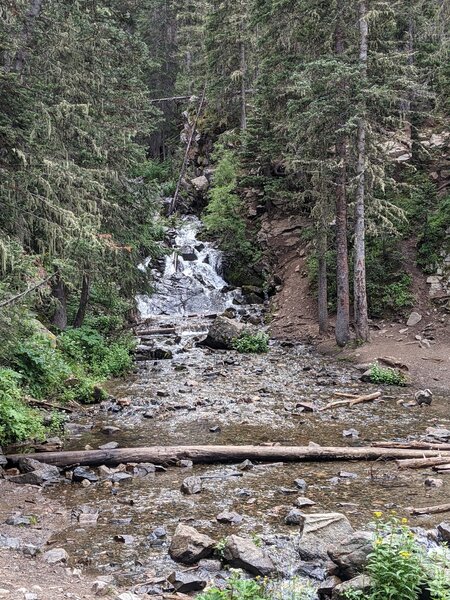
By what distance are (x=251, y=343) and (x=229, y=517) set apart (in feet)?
46.3

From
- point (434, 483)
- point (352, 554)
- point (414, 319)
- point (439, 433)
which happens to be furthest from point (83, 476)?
point (414, 319)

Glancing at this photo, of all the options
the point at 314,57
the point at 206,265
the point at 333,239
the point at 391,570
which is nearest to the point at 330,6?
the point at 314,57

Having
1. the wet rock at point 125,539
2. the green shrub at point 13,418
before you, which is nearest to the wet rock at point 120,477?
the wet rock at point 125,539

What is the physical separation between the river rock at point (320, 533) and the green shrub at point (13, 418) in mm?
5431

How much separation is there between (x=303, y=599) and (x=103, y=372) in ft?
39.1

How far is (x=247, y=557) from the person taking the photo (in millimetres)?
5270

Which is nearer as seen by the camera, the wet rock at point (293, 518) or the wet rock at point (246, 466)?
the wet rock at point (293, 518)

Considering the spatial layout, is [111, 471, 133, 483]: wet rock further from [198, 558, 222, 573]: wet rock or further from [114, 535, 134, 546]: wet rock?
[198, 558, 222, 573]: wet rock

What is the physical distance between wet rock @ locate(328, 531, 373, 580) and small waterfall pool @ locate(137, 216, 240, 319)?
21712 mm

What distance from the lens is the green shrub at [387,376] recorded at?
14.9 metres

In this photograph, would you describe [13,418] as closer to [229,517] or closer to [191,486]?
[191,486]

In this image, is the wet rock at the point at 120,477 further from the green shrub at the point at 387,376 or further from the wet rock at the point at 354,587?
the green shrub at the point at 387,376

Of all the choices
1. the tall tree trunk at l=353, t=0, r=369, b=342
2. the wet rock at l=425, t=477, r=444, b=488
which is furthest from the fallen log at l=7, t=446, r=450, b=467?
the tall tree trunk at l=353, t=0, r=369, b=342

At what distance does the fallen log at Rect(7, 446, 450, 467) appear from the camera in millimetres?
8586
